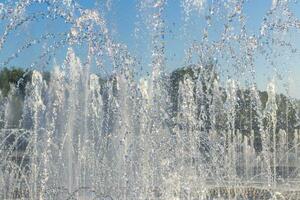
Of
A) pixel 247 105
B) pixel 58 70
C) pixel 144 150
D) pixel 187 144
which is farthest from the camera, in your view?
pixel 247 105

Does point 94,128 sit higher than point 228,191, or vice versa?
point 94,128

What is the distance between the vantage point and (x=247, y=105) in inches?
1438

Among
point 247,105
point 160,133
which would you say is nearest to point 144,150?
point 160,133

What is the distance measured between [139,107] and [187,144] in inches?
45.2

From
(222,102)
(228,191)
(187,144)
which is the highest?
(222,102)

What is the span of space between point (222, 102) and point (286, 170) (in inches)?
439

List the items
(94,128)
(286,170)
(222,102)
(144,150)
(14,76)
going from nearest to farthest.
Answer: (144,150) < (94,128) < (286,170) < (222,102) < (14,76)

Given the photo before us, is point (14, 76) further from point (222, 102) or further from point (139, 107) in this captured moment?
point (139, 107)

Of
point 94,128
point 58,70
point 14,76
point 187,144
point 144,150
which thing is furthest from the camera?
point 14,76

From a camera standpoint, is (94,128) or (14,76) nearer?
(94,128)

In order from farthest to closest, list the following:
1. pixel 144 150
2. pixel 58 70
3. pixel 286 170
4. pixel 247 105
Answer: pixel 247 105
pixel 58 70
pixel 286 170
pixel 144 150

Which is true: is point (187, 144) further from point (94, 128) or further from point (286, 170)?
point (286, 170)

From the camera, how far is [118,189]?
10945 mm

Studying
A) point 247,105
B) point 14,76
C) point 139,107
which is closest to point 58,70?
point 139,107
